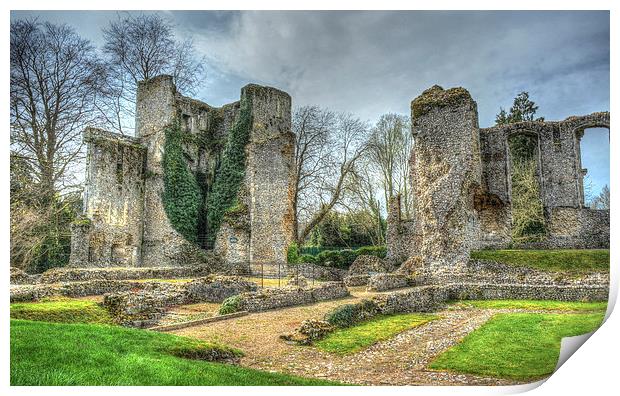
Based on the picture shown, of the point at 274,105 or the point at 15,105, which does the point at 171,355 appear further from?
the point at 274,105

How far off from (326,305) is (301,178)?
44.2 feet

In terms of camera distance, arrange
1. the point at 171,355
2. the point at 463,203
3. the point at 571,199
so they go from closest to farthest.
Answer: the point at 171,355
the point at 463,203
the point at 571,199

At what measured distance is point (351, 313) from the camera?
31.6 feet

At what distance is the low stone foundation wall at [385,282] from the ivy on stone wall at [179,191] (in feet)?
32.8

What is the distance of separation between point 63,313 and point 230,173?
15.1 m

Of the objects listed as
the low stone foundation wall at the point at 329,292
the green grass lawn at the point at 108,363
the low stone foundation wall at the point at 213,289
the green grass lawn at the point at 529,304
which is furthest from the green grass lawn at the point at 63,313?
the green grass lawn at the point at 529,304

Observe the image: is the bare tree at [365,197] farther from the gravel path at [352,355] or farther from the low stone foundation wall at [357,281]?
the gravel path at [352,355]

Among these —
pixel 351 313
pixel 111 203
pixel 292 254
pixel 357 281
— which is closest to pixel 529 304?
pixel 351 313

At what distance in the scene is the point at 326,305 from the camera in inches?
450

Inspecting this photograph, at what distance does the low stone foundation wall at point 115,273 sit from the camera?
44.4 ft

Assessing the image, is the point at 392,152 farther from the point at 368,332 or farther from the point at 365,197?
the point at 368,332
